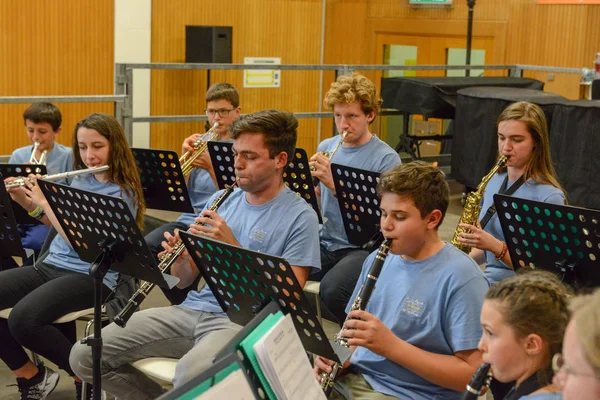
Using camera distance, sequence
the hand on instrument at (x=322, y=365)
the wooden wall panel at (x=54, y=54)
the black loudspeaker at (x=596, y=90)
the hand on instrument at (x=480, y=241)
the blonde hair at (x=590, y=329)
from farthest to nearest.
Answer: the wooden wall panel at (x=54, y=54) → the black loudspeaker at (x=596, y=90) → the hand on instrument at (x=480, y=241) → the hand on instrument at (x=322, y=365) → the blonde hair at (x=590, y=329)

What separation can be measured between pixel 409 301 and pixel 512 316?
0.53 m

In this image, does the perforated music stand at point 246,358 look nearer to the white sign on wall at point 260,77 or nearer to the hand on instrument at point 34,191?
the hand on instrument at point 34,191

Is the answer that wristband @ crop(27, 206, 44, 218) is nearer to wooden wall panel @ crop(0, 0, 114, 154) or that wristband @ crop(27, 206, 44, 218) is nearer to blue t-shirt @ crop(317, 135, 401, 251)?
blue t-shirt @ crop(317, 135, 401, 251)

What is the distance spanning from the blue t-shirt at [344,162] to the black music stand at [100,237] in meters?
1.10

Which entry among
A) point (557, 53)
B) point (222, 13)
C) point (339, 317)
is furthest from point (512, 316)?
point (222, 13)

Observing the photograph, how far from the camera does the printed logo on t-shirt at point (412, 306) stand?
2.31 m

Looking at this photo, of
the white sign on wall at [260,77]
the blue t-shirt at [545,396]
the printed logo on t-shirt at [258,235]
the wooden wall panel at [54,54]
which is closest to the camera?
the blue t-shirt at [545,396]

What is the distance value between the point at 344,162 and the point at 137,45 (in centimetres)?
478

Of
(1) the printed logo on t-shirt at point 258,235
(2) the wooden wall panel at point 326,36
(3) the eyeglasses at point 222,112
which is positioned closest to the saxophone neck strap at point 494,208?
(1) the printed logo on t-shirt at point 258,235

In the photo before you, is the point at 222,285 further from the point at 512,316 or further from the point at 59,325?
the point at 59,325

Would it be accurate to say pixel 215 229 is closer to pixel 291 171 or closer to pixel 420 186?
pixel 420 186

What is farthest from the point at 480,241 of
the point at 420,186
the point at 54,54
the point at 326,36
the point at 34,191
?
the point at 326,36

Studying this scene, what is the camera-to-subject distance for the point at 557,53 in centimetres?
797

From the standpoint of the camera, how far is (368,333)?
216 cm
